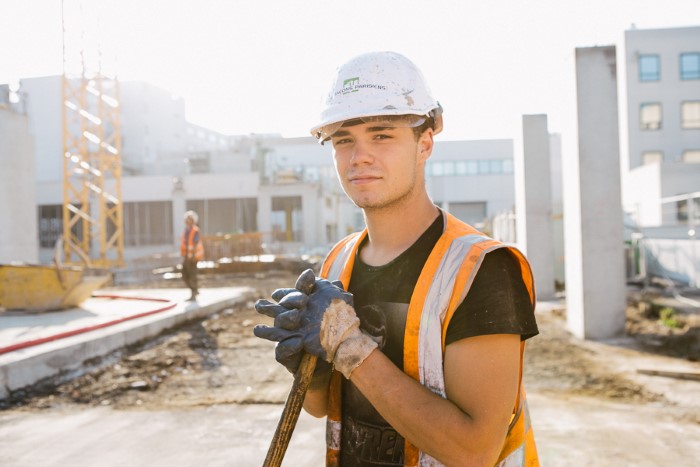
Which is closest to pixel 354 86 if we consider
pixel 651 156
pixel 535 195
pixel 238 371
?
pixel 238 371

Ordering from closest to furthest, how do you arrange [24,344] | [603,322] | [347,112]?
[347,112], [24,344], [603,322]

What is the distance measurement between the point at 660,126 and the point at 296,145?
87.9ft

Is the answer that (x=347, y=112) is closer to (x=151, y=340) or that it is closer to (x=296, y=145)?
(x=151, y=340)

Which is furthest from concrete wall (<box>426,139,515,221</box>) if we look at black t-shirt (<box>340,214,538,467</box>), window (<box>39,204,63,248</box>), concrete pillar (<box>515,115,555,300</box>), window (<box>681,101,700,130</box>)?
black t-shirt (<box>340,214,538,467</box>)

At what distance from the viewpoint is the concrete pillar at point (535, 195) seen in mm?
12102

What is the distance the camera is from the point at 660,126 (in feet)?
115

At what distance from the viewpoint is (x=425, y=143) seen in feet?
6.02

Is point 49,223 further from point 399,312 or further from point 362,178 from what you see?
point 399,312

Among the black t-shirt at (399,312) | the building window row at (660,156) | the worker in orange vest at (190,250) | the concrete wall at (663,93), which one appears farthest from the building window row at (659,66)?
the black t-shirt at (399,312)

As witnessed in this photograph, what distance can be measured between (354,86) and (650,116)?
1557 inches

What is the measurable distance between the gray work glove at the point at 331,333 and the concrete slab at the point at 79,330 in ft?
17.9

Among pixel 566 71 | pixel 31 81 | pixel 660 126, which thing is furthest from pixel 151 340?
pixel 31 81

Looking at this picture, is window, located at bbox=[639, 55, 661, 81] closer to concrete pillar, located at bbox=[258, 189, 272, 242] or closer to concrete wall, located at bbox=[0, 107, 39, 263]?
concrete pillar, located at bbox=[258, 189, 272, 242]

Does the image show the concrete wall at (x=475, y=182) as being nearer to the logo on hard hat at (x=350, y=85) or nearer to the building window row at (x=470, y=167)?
the building window row at (x=470, y=167)
